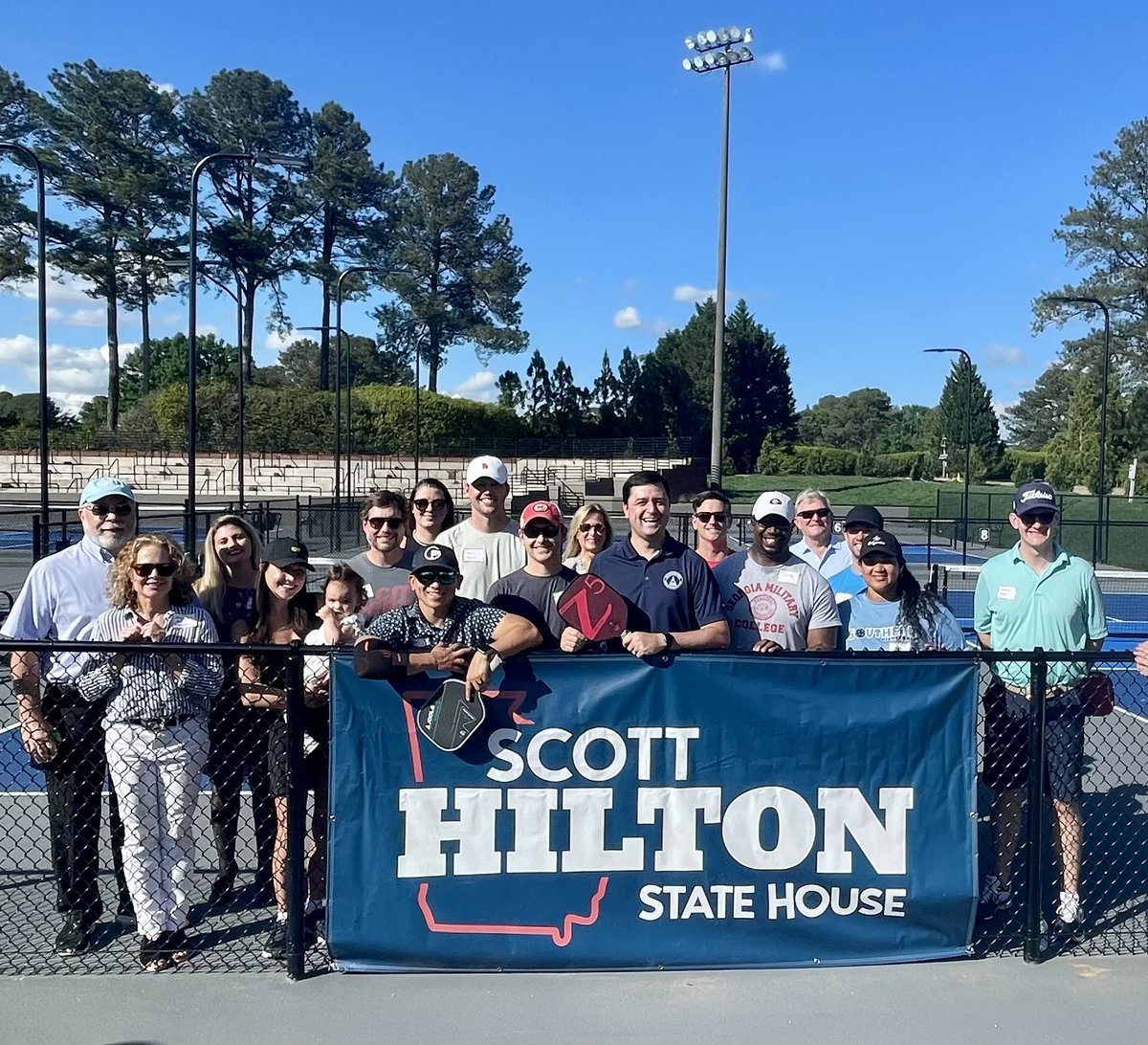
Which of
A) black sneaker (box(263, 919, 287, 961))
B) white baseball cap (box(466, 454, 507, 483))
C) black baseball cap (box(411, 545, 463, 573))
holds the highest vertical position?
white baseball cap (box(466, 454, 507, 483))

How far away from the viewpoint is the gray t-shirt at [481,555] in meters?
5.11

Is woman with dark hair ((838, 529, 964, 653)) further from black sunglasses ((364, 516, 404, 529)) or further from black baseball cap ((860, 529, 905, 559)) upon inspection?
black sunglasses ((364, 516, 404, 529))

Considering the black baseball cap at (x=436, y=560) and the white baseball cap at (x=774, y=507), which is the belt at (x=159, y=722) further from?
the white baseball cap at (x=774, y=507)

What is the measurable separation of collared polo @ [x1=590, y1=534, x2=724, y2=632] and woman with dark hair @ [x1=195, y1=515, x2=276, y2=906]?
1.63 m

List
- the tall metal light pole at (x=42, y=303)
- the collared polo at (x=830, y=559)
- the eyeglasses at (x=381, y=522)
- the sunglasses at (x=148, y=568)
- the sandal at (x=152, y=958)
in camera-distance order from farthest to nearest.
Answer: the tall metal light pole at (x=42, y=303) < the collared polo at (x=830, y=559) < the eyeglasses at (x=381, y=522) < the sunglasses at (x=148, y=568) < the sandal at (x=152, y=958)

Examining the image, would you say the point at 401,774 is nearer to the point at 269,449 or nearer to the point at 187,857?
the point at 187,857

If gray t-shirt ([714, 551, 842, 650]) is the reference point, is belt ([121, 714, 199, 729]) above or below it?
below

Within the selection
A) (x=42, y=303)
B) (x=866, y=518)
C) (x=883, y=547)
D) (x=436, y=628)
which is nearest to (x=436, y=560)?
(x=436, y=628)

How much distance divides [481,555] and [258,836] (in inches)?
67.1

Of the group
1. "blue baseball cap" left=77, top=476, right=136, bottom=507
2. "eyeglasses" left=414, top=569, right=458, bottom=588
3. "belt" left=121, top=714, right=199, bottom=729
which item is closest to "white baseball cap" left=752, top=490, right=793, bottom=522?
"eyeglasses" left=414, top=569, right=458, bottom=588

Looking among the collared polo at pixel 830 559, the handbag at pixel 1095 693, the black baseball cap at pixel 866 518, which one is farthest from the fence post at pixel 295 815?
the handbag at pixel 1095 693

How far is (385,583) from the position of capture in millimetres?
4574

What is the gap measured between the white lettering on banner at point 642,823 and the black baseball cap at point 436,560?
66 cm

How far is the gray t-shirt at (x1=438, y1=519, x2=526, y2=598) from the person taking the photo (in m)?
5.11
